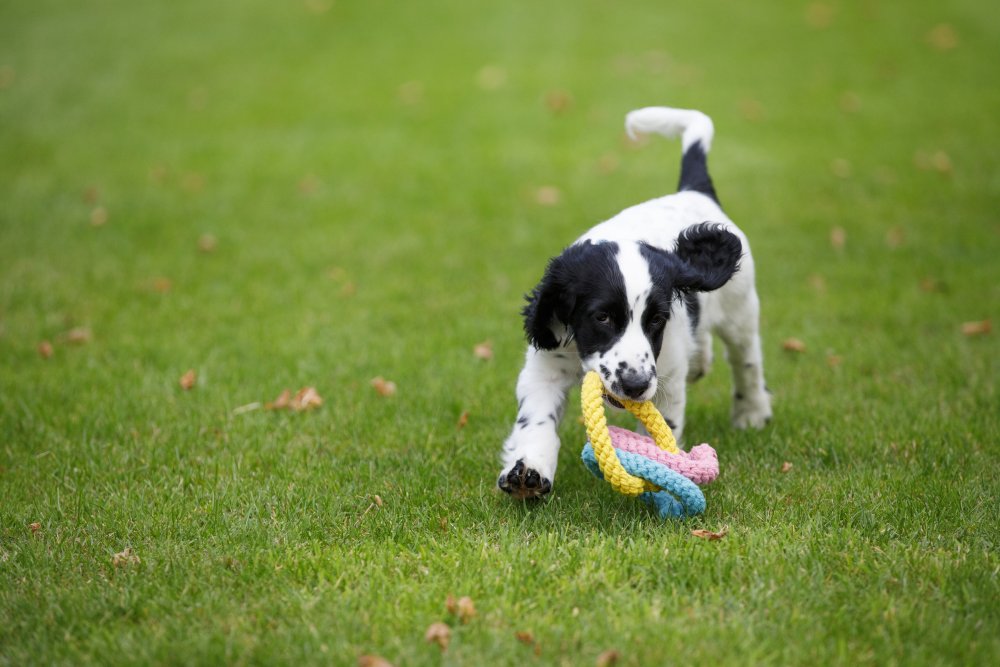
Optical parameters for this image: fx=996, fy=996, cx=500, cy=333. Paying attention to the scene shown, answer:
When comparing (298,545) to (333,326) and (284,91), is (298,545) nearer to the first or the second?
(333,326)

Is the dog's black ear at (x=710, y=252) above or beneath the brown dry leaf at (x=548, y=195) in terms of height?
above

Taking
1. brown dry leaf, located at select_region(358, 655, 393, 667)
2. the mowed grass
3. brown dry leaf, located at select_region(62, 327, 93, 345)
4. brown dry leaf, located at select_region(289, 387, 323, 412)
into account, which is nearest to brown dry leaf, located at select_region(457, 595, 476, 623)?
the mowed grass

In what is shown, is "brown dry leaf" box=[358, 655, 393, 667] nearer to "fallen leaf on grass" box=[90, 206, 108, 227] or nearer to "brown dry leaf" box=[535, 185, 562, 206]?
"brown dry leaf" box=[535, 185, 562, 206]

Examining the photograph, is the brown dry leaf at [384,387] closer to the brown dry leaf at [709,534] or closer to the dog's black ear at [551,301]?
the dog's black ear at [551,301]

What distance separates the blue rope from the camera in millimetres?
3545

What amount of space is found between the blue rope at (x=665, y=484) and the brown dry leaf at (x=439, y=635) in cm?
95

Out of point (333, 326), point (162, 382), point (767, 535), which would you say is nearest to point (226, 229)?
point (333, 326)

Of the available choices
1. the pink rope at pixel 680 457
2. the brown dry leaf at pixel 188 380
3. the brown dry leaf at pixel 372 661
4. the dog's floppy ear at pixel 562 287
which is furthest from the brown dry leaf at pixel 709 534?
the brown dry leaf at pixel 188 380

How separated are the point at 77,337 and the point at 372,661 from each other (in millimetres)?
4106

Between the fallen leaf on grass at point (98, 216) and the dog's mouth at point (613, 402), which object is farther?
the fallen leaf on grass at point (98, 216)

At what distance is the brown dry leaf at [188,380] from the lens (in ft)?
17.8

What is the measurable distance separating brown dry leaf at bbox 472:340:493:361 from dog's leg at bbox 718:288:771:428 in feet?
4.87

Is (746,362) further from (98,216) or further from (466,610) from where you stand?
(98,216)

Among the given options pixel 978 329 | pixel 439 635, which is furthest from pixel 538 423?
pixel 978 329
